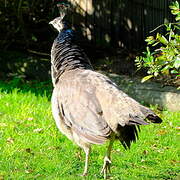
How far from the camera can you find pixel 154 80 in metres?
9.55

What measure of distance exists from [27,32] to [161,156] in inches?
245

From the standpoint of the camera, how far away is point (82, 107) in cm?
515

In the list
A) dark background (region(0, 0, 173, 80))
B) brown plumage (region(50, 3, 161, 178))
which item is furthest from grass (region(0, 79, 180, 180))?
dark background (region(0, 0, 173, 80))

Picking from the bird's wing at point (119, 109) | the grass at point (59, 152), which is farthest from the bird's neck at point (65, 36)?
the grass at point (59, 152)

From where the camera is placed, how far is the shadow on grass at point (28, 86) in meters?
9.17

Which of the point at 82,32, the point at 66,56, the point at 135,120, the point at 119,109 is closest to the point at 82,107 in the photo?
the point at 119,109

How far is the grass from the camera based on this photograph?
5.68 meters

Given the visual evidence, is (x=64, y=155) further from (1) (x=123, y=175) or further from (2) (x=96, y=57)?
(2) (x=96, y=57)

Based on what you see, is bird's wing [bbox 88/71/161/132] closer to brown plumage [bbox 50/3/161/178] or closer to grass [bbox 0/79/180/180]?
brown plumage [bbox 50/3/161/178]

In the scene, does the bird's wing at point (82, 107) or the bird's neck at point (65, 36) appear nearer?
the bird's wing at point (82, 107)

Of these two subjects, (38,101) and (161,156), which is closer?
(161,156)

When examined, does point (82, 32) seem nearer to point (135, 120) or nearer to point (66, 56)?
point (66, 56)

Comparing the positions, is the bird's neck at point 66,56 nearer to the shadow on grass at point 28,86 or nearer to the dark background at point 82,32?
the shadow on grass at point 28,86

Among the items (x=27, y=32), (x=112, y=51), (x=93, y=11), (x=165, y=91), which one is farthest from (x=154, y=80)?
(x=27, y=32)
